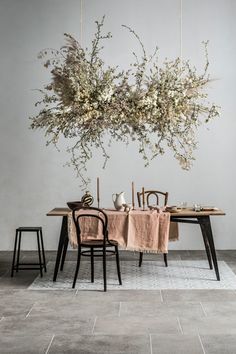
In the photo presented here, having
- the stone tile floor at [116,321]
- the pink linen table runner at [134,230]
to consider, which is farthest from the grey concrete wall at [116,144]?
the stone tile floor at [116,321]

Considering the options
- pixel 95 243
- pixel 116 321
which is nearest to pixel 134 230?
pixel 95 243

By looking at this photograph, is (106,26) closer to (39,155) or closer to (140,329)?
(39,155)

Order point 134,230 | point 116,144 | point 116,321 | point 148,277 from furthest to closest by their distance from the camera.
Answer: point 116,144
point 148,277
point 134,230
point 116,321

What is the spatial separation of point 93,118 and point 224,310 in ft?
7.48

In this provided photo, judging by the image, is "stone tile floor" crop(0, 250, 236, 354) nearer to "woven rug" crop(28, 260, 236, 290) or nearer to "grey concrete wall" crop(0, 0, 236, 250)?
"woven rug" crop(28, 260, 236, 290)

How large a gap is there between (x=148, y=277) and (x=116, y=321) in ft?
5.77

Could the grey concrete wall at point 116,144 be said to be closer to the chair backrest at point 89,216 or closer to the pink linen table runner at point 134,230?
the pink linen table runner at point 134,230

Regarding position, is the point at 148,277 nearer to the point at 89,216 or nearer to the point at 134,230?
the point at 134,230

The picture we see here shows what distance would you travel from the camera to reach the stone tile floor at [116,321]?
454 cm

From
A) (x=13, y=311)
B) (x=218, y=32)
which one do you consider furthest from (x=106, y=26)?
(x=13, y=311)

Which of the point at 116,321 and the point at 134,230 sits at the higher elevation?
the point at 134,230

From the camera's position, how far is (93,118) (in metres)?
6.69

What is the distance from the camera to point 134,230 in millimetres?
6754

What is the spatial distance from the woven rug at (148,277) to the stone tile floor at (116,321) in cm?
21
